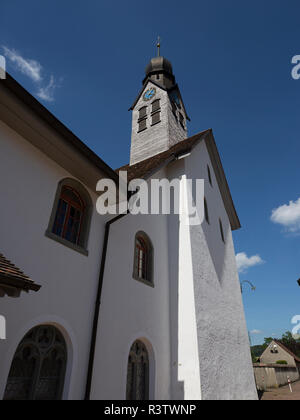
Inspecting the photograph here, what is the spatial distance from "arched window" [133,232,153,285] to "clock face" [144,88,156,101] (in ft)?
47.6

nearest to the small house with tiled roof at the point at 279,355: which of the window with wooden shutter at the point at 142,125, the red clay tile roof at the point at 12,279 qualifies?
the window with wooden shutter at the point at 142,125

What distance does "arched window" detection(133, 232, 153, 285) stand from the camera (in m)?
7.68

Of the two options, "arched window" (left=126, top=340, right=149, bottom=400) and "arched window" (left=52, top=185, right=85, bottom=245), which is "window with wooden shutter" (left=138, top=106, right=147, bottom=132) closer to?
"arched window" (left=52, top=185, right=85, bottom=245)

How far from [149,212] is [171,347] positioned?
437 cm

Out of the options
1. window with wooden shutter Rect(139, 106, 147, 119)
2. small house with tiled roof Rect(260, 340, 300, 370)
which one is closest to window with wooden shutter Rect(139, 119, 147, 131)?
window with wooden shutter Rect(139, 106, 147, 119)

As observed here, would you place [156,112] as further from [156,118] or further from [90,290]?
[90,290]

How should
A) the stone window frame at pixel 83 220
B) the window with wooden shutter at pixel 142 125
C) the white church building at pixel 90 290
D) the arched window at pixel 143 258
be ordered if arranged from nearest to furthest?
the white church building at pixel 90 290, the stone window frame at pixel 83 220, the arched window at pixel 143 258, the window with wooden shutter at pixel 142 125

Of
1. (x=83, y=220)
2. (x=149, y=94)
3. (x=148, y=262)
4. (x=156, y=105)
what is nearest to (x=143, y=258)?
(x=148, y=262)

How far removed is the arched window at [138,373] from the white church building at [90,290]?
24 mm

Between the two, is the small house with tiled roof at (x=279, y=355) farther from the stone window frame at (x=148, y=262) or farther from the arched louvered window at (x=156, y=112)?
the stone window frame at (x=148, y=262)

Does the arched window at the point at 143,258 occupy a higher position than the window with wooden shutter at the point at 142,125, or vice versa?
the window with wooden shutter at the point at 142,125

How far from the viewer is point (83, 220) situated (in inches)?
239

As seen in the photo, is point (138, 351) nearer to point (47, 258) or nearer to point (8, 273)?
point (47, 258)

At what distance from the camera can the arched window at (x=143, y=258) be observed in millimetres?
7684
